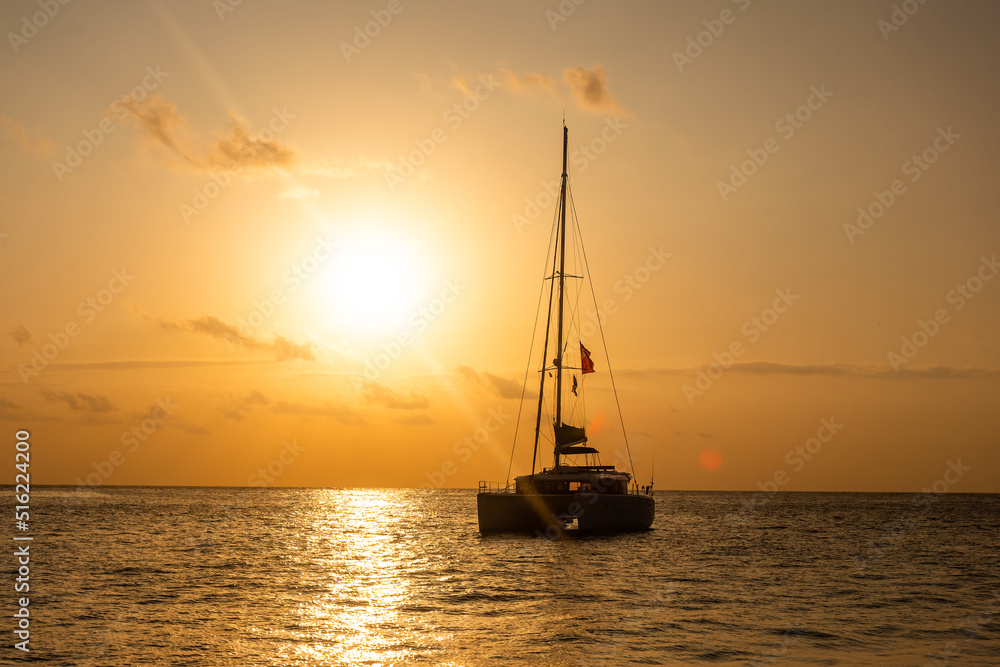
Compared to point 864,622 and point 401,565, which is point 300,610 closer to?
point 401,565

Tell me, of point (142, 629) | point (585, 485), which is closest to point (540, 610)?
point (142, 629)

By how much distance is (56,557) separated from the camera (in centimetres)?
4825

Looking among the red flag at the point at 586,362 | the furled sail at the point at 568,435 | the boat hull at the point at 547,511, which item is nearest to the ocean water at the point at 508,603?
the boat hull at the point at 547,511

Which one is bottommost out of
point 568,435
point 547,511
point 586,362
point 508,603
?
point 508,603

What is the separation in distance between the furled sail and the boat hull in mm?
3977

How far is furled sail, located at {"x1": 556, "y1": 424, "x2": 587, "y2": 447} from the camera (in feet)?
193

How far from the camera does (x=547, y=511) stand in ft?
182

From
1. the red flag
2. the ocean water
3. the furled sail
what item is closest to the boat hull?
the ocean water

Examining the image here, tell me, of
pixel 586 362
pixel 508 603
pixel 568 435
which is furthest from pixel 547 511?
pixel 508 603

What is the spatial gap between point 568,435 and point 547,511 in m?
6.15

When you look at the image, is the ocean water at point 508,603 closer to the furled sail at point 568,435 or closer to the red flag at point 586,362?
the furled sail at point 568,435

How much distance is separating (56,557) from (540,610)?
3253 centimetres

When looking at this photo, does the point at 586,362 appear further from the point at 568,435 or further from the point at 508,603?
the point at 508,603

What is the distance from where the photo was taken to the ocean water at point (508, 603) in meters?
24.0
